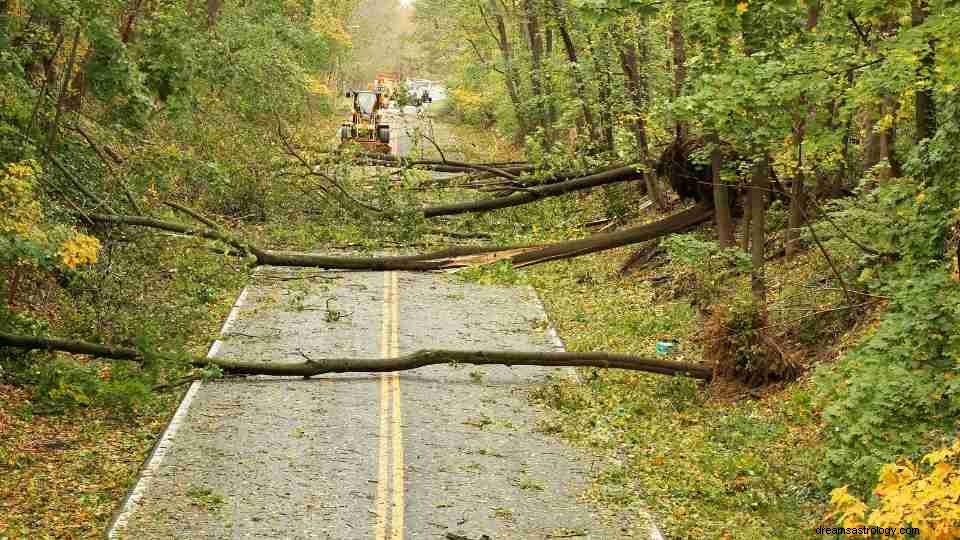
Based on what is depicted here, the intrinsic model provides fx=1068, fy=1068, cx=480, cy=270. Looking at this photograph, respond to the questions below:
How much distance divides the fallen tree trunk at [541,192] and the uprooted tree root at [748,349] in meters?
9.67

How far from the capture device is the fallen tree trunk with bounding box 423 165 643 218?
24.7 meters

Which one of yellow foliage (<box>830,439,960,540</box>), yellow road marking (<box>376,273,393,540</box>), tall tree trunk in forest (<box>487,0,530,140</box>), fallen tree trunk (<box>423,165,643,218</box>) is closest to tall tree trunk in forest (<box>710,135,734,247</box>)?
fallen tree trunk (<box>423,165,643,218</box>)

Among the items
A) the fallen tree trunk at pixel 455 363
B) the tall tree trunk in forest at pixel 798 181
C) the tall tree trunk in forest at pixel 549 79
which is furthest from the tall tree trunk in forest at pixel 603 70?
the fallen tree trunk at pixel 455 363

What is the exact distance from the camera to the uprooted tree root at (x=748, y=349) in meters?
14.9

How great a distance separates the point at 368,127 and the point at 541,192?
18.3 metres

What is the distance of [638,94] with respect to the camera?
24.3m

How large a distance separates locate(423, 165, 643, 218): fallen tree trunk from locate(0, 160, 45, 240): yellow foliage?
14009 mm

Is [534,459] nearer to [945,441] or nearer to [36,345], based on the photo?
[945,441]

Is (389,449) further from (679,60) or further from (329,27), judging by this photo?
Result: (329,27)

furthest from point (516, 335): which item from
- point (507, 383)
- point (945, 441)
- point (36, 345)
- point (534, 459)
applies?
point (945, 441)

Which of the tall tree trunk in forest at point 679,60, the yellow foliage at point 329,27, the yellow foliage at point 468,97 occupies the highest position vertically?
the yellow foliage at point 329,27

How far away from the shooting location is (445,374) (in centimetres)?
1648

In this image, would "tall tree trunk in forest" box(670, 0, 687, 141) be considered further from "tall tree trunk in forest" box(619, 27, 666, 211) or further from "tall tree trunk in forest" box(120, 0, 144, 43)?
"tall tree trunk in forest" box(120, 0, 144, 43)

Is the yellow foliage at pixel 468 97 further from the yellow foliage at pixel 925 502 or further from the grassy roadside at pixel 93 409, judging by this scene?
the yellow foliage at pixel 925 502
